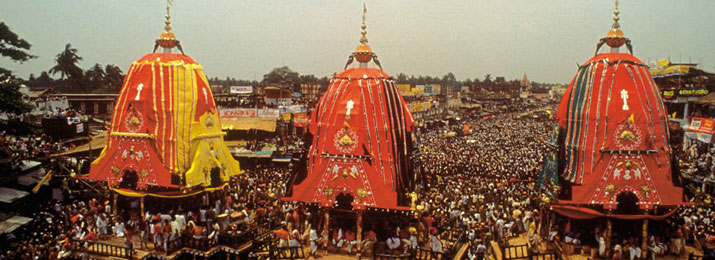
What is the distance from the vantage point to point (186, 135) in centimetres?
1728

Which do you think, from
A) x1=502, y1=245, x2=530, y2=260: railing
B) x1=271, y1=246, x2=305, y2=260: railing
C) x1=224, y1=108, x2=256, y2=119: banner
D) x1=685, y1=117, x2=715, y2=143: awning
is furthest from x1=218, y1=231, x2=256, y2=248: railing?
x1=685, y1=117, x2=715, y2=143: awning

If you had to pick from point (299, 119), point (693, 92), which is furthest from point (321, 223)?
point (693, 92)

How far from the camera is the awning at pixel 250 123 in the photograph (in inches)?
1378

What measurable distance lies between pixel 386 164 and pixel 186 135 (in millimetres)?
7714

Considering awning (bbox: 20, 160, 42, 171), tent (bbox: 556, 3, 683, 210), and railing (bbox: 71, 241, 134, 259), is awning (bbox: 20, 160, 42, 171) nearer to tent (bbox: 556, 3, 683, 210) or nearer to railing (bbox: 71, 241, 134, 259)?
railing (bbox: 71, 241, 134, 259)

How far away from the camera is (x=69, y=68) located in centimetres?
5156

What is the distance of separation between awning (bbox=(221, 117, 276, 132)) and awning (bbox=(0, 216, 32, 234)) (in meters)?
16.8

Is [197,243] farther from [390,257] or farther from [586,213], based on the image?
[586,213]

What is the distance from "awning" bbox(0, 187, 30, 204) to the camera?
736 inches

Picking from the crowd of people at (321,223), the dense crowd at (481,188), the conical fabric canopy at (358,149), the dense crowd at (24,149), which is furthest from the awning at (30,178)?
the dense crowd at (481,188)

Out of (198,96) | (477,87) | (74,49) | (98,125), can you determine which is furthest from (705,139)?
(477,87)

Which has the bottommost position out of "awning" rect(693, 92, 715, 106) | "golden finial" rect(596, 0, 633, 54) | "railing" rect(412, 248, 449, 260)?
"railing" rect(412, 248, 449, 260)

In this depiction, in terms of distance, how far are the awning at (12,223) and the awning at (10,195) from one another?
1.16 m

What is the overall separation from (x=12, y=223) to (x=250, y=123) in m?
19.7
